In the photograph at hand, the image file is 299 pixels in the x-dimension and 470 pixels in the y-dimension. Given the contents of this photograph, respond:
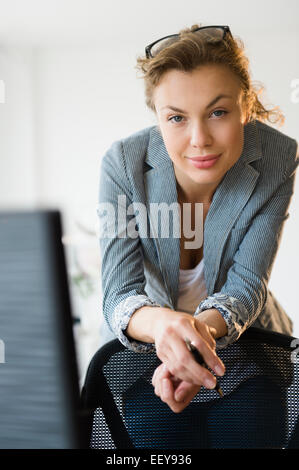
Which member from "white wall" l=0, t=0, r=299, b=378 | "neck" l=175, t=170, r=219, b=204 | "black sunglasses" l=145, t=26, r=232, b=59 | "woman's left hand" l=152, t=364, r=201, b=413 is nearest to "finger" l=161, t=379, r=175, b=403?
"woman's left hand" l=152, t=364, r=201, b=413

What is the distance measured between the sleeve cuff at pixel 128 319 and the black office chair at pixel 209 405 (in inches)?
0.8

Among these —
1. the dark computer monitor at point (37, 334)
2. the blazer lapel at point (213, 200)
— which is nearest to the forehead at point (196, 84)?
the blazer lapel at point (213, 200)

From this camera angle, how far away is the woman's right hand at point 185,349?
0.65 m

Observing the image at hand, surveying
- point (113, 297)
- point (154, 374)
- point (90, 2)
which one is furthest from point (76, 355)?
point (90, 2)

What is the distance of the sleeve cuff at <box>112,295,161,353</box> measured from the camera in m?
0.72

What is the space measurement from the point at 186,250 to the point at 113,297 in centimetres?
23

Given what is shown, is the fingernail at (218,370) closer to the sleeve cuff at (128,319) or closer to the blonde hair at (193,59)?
A: the sleeve cuff at (128,319)

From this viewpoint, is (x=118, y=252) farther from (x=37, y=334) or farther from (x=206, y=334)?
(x=37, y=334)

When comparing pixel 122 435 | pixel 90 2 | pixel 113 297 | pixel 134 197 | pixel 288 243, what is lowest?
pixel 288 243

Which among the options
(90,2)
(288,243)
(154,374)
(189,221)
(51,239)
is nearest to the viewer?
(51,239)

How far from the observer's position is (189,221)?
994 millimetres

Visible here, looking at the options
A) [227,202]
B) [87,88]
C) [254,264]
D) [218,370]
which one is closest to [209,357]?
[218,370]

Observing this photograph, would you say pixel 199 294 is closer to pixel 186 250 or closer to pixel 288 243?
pixel 186 250

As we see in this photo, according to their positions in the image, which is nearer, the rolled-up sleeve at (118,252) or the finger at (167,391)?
the finger at (167,391)
